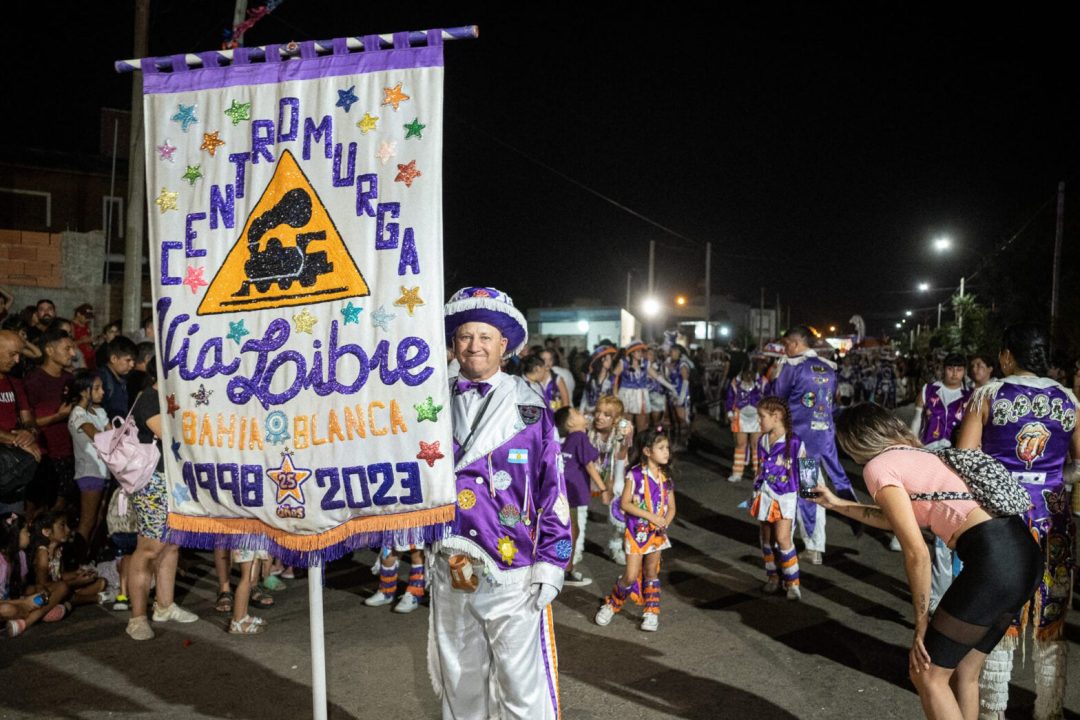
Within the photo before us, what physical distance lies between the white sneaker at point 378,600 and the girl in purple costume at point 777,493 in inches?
117

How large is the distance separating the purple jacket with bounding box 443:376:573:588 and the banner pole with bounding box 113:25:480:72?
1.40m

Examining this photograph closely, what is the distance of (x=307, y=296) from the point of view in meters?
2.96

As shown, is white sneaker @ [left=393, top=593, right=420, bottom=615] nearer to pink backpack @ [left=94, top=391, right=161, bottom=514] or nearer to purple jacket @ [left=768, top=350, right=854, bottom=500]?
pink backpack @ [left=94, top=391, right=161, bottom=514]

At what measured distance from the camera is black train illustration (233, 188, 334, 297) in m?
2.96

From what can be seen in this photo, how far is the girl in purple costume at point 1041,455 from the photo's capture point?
4.22 meters

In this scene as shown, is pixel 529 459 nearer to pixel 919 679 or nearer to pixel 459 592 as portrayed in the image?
pixel 459 592

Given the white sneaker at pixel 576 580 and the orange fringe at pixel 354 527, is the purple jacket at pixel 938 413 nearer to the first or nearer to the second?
the white sneaker at pixel 576 580

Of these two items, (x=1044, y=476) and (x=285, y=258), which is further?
(x=1044, y=476)

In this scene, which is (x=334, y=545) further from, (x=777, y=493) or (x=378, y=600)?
(x=777, y=493)

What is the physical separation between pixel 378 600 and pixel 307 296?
393cm

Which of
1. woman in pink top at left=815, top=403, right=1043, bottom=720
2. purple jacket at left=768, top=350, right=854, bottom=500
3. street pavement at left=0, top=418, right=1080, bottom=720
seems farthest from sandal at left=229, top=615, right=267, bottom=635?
purple jacket at left=768, top=350, right=854, bottom=500

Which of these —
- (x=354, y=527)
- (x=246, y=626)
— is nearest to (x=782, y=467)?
(x=246, y=626)

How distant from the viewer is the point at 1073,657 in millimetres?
5148

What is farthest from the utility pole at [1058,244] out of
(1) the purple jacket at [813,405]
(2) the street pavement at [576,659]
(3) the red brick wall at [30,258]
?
(3) the red brick wall at [30,258]
